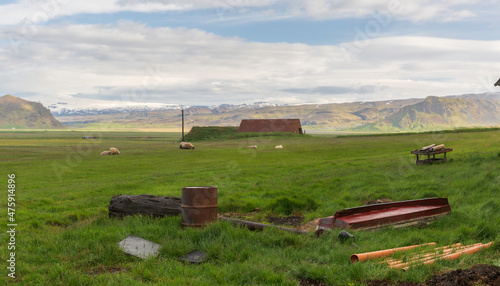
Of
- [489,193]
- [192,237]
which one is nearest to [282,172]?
[489,193]

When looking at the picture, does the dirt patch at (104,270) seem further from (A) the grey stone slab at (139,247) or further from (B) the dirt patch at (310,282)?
(B) the dirt patch at (310,282)

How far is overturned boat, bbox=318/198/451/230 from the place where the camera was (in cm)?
1009

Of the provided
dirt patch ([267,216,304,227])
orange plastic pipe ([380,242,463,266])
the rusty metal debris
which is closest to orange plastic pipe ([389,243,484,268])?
orange plastic pipe ([380,242,463,266])

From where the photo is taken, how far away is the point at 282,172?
25094 mm

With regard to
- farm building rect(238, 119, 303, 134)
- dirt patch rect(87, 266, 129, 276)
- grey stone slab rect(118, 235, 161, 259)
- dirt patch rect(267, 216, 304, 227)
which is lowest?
dirt patch rect(267, 216, 304, 227)

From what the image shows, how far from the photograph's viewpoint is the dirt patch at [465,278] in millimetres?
6261

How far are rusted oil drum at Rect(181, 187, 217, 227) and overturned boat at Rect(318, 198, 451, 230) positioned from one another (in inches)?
113

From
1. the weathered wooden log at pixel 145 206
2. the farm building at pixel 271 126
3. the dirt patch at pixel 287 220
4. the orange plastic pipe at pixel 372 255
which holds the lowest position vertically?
the dirt patch at pixel 287 220

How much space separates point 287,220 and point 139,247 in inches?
213

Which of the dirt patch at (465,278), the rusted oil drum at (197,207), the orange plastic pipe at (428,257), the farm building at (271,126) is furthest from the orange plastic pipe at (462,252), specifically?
the farm building at (271,126)

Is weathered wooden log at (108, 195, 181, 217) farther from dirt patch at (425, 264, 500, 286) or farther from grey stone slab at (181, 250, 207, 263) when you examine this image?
dirt patch at (425, 264, 500, 286)

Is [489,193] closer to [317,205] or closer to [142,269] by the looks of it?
[317,205]

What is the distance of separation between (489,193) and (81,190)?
17.7 metres

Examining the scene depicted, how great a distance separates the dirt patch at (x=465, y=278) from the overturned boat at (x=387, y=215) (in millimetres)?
3212
